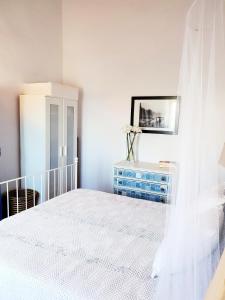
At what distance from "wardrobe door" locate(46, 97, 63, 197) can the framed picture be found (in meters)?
1.05

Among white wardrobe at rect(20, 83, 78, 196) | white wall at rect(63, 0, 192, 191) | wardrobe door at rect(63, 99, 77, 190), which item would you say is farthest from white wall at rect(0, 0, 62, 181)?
wardrobe door at rect(63, 99, 77, 190)

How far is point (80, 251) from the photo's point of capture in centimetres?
162

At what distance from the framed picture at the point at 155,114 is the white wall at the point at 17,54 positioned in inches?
55.7

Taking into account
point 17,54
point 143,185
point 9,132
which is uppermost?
point 17,54

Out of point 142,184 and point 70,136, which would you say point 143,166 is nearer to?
point 142,184

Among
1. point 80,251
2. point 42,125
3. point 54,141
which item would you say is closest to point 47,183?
point 54,141

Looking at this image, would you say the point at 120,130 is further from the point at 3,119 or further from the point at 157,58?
the point at 3,119

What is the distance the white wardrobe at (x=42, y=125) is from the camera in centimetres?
320

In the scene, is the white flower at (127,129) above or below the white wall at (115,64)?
below

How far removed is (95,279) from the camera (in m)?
1.34

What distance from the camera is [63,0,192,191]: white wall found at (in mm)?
3418

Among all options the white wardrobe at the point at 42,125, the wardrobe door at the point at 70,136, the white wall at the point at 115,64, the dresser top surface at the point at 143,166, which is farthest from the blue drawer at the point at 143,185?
the white wardrobe at the point at 42,125

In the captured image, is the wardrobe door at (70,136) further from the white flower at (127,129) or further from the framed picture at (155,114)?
the framed picture at (155,114)

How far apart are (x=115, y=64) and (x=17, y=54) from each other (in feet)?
4.42
